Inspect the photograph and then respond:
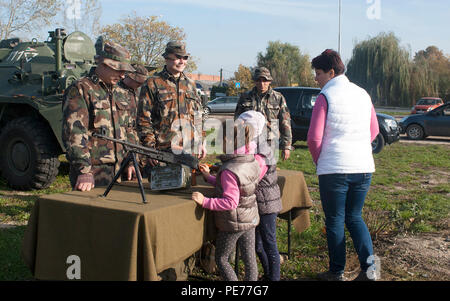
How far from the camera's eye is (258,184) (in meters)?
3.41

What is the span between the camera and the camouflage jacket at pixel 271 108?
17.2ft

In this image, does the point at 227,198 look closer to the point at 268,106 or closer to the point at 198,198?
the point at 198,198

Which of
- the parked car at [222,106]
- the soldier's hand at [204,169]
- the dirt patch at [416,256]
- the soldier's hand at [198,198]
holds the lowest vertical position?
the dirt patch at [416,256]

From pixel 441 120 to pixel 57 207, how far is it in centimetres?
1531

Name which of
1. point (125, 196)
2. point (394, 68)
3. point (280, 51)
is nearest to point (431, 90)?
point (394, 68)

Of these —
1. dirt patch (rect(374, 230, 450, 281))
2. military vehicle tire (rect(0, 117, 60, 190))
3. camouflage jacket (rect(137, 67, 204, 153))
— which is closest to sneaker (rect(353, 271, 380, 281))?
dirt patch (rect(374, 230, 450, 281))

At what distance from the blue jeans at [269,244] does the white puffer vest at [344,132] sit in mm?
555

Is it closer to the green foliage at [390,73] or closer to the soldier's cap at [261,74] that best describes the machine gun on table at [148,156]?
the soldier's cap at [261,74]

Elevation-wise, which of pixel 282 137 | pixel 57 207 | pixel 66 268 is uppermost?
pixel 282 137

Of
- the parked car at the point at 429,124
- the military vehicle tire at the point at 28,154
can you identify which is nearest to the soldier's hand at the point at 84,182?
the military vehicle tire at the point at 28,154

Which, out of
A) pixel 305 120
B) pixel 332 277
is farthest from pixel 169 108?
pixel 305 120

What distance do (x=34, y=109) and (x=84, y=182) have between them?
175 inches

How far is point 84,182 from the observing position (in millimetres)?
3084
